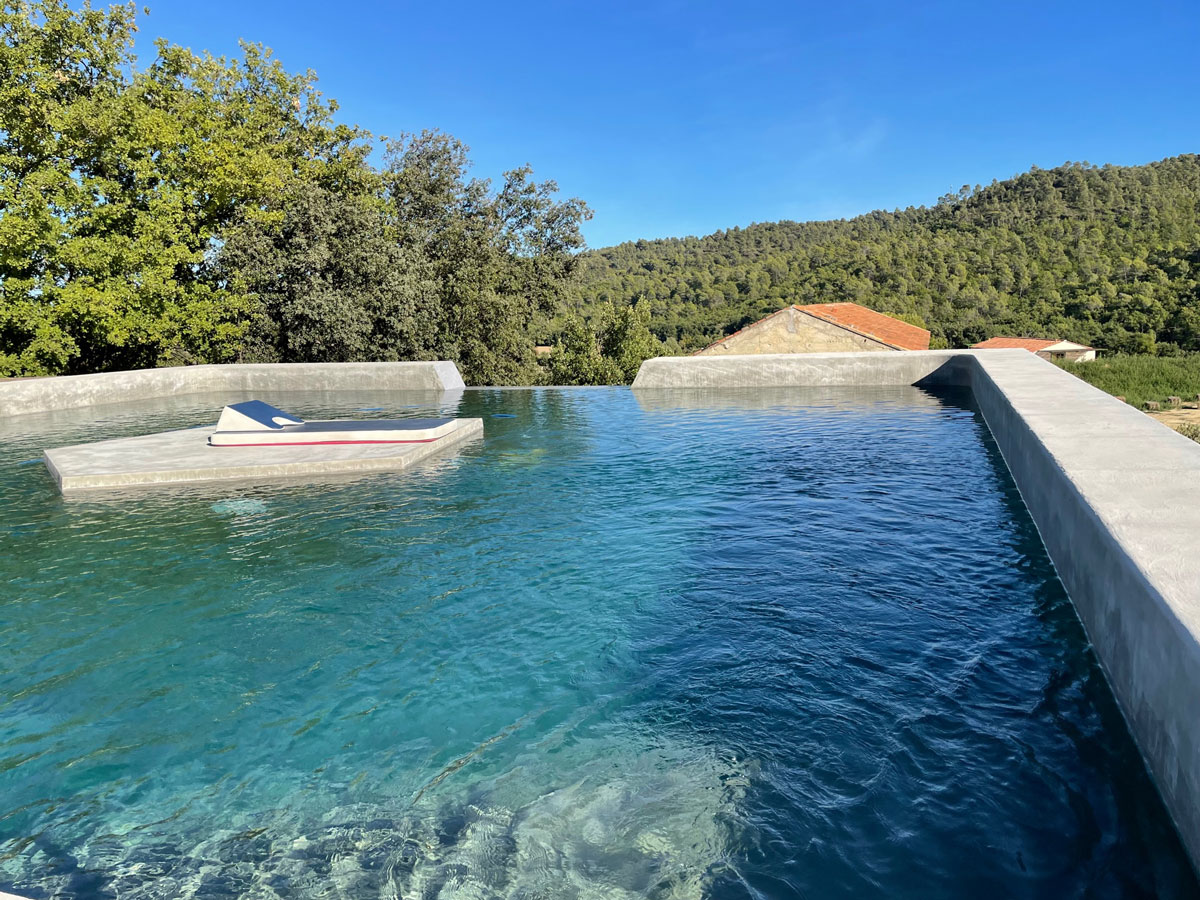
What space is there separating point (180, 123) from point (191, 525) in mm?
21280

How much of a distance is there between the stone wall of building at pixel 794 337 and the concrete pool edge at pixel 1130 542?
32090 millimetres

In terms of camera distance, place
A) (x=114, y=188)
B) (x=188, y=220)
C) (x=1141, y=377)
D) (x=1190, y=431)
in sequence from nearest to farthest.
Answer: (x=1190, y=431)
(x=1141, y=377)
(x=114, y=188)
(x=188, y=220)

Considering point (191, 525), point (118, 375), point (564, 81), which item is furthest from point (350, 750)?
point (564, 81)

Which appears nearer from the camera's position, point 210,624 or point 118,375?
point 210,624

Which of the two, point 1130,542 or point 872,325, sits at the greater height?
point 872,325

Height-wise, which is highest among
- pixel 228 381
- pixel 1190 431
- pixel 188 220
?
pixel 188 220

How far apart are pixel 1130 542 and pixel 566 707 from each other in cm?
285

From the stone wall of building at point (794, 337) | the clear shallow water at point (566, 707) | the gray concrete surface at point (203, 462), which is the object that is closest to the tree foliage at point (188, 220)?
the gray concrete surface at point (203, 462)

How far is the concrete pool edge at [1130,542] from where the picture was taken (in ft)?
8.88

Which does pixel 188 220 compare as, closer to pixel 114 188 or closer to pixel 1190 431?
pixel 114 188

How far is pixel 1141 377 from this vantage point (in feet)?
67.6

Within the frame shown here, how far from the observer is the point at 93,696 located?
426 centimetres

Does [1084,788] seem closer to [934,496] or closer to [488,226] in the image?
[934,496]

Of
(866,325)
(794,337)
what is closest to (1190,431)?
(794,337)
